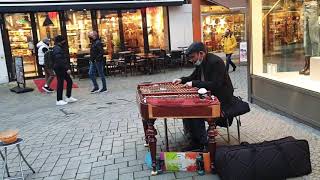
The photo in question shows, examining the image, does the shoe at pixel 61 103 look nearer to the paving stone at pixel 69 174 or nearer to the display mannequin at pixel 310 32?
the paving stone at pixel 69 174

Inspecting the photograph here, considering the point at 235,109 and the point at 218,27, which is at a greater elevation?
the point at 218,27

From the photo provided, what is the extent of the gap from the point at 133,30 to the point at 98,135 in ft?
31.6

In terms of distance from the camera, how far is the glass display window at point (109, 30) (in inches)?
577

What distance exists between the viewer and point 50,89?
36.3ft

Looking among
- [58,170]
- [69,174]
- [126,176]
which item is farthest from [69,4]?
[126,176]

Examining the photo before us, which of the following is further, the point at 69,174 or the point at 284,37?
the point at 284,37

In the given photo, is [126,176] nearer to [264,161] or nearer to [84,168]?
[84,168]

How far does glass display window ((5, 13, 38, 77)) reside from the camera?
43.9 ft

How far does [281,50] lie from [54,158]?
191 inches

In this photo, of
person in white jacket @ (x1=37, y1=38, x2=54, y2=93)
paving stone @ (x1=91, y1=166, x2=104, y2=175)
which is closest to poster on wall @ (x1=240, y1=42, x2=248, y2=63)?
person in white jacket @ (x1=37, y1=38, x2=54, y2=93)

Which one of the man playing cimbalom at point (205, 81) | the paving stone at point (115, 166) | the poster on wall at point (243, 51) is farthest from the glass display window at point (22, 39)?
the man playing cimbalom at point (205, 81)

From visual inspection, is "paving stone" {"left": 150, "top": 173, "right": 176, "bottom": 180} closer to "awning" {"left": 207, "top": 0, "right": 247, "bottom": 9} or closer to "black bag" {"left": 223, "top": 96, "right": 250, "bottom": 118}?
"black bag" {"left": 223, "top": 96, "right": 250, "bottom": 118}

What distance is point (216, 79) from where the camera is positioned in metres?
4.48

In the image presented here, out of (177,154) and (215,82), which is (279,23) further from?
Answer: (177,154)
